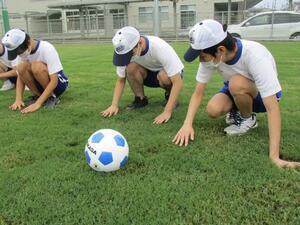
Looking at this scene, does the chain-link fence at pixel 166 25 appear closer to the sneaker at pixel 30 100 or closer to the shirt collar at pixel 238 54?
the sneaker at pixel 30 100

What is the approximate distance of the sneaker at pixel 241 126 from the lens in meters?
3.85

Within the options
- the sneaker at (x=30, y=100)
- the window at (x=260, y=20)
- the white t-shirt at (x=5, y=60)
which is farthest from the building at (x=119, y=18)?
the sneaker at (x=30, y=100)

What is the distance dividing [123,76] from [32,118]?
3.89ft

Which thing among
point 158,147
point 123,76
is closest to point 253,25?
point 123,76

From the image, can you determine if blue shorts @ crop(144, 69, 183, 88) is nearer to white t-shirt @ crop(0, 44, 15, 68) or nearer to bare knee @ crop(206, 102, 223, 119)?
bare knee @ crop(206, 102, 223, 119)

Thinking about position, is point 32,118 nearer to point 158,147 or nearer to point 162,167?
point 158,147

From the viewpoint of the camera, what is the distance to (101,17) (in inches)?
904

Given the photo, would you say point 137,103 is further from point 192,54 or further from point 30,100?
point 192,54

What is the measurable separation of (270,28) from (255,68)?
14.8 meters

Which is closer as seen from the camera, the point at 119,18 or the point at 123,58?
the point at 123,58

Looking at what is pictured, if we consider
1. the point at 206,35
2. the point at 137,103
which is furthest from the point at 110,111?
the point at 206,35

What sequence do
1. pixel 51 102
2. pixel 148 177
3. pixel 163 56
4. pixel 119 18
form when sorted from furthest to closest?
pixel 119 18
pixel 51 102
pixel 163 56
pixel 148 177

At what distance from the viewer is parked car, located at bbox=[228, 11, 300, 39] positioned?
16969 mm

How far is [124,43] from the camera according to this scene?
3.93 m
